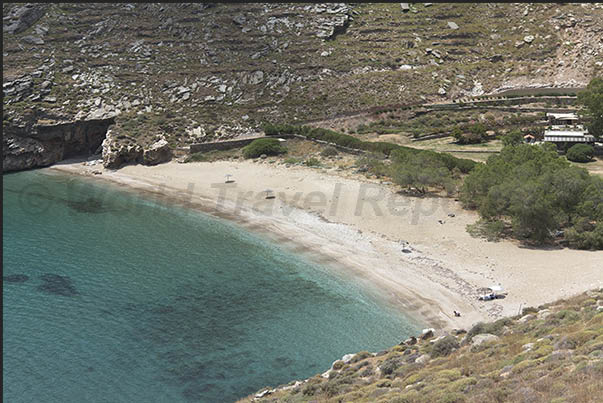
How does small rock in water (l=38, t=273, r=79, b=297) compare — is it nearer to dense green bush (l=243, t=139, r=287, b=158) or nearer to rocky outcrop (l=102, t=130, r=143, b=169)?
rocky outcrop (l=102, t=130, r=143, b=169)

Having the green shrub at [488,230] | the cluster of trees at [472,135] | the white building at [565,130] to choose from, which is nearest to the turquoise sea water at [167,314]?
the green shrub at [488,230]

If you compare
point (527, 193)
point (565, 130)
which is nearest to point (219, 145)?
point (565, 130)

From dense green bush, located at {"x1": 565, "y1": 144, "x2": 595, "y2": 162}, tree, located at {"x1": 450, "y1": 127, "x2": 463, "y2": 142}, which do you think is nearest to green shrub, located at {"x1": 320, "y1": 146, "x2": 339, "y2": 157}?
tree, located at {"x1": 450, "y1": 127, "x2": 463, "y2": 142}

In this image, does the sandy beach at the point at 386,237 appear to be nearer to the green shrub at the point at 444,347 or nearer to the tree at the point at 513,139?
the green shrub at the point at 444,347

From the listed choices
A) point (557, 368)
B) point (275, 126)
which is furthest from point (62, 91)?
point (557, 368)

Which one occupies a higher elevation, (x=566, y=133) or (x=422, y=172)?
(x=566, y=133)

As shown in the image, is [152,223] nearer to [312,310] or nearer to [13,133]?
[312,310]

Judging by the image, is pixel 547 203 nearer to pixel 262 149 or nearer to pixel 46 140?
pixel 262 149
